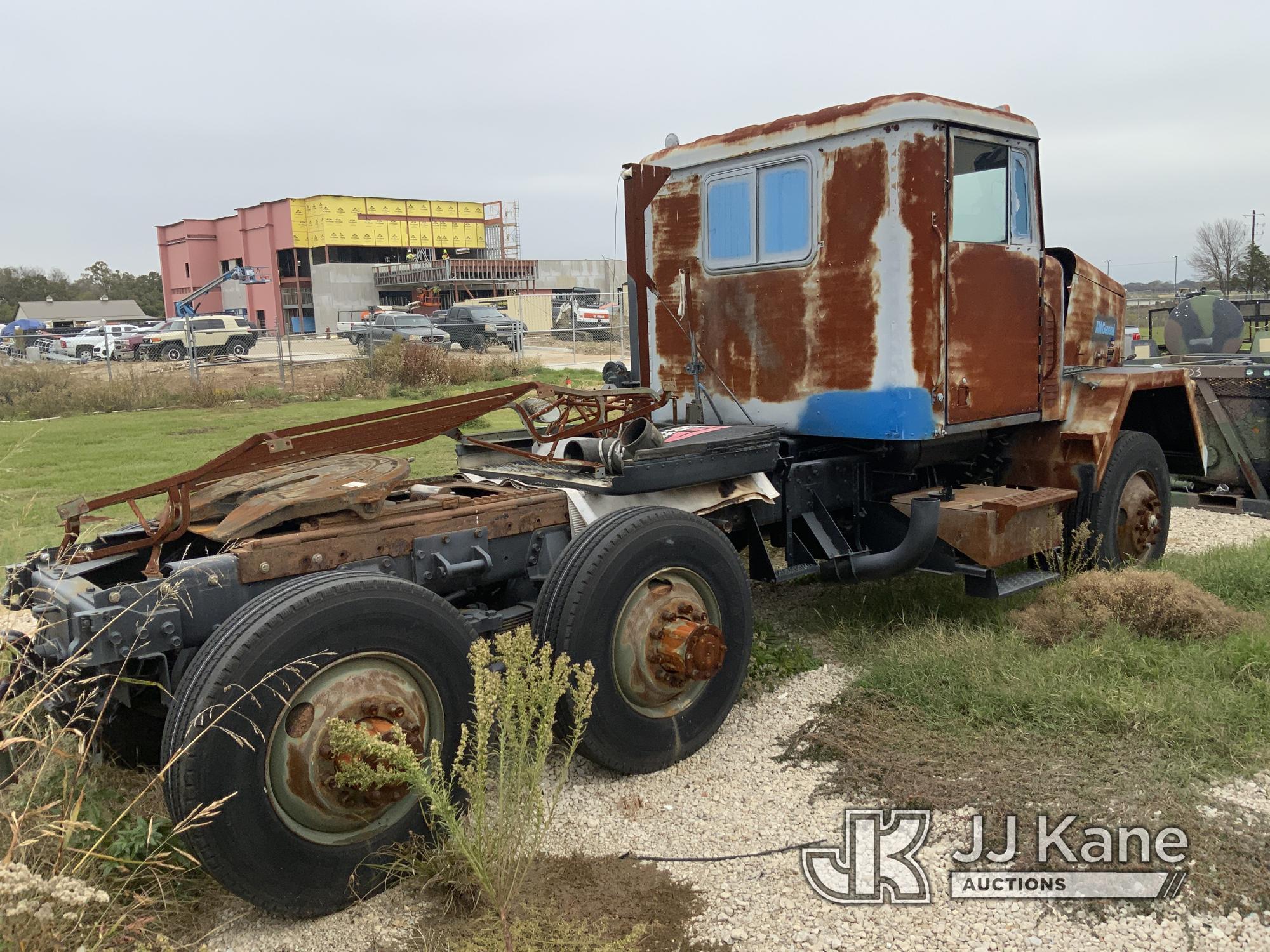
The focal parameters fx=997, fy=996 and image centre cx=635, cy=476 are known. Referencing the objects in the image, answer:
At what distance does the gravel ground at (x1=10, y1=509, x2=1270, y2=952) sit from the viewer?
117 inches

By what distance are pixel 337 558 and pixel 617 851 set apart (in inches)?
58.2

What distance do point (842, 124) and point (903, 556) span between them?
2.27 metres

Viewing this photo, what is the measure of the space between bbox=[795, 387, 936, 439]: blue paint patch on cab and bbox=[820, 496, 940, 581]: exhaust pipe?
1.32 feet

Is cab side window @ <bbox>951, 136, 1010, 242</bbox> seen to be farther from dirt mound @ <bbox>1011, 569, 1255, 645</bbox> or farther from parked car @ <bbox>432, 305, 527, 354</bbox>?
parked car @ <bbox>432, 305, 527, 354</bbox>

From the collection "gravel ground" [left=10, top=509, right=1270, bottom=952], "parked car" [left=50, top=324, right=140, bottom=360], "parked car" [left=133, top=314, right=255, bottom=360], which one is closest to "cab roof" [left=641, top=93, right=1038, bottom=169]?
"gravel ground" [left=10, top=509, right=1270, bottom=952]

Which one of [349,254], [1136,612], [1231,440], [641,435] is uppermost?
[349,254]

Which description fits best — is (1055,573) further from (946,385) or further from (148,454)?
(148,454)

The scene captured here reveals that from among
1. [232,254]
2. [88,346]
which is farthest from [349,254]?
[88,346]

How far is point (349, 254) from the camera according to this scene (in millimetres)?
60531

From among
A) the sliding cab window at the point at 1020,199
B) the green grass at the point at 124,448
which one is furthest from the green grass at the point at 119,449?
the sliding cab window at the point at 1020,199

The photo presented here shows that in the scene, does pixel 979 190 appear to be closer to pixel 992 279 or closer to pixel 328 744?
pixel 992 279

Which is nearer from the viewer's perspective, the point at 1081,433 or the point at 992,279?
the point at 992,279

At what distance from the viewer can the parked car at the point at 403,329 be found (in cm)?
3494

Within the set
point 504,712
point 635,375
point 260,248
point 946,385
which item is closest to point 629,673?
point 504,712
